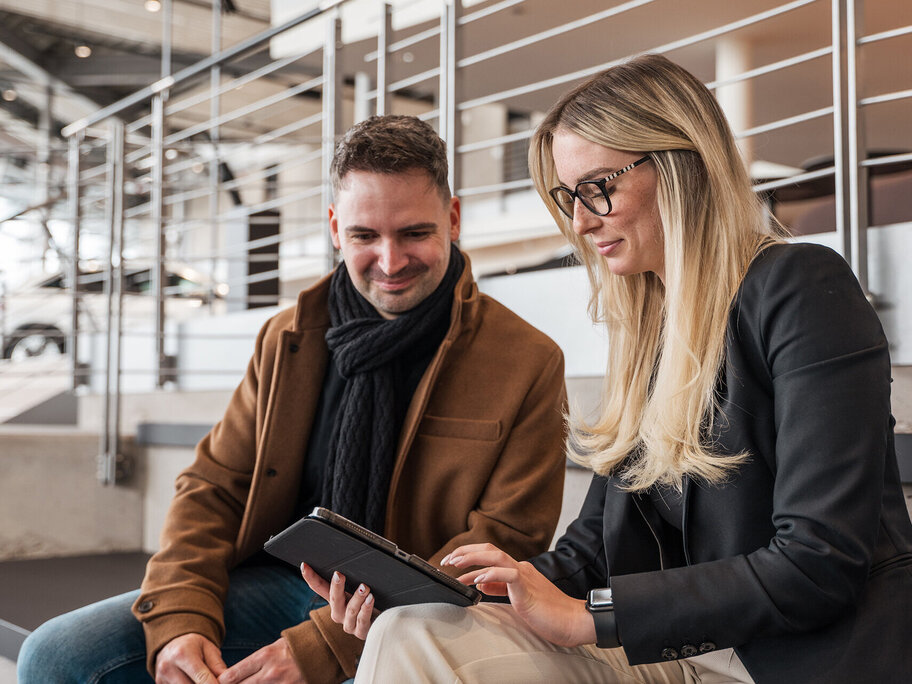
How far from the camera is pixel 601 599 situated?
46.2 inches

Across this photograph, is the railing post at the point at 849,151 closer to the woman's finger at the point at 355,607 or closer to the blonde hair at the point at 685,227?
the blonde hair at the point at 685,227

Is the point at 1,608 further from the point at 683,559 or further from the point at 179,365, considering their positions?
the point at 683,559

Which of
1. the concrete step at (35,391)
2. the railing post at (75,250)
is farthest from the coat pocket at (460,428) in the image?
the railing post at (75,250)

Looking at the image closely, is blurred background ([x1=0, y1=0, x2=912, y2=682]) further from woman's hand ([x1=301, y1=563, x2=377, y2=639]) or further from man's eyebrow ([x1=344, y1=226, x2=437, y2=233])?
woman's hand ([x1=301, y1=563, x2=377, y2=639])

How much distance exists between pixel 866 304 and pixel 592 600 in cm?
Result: 50

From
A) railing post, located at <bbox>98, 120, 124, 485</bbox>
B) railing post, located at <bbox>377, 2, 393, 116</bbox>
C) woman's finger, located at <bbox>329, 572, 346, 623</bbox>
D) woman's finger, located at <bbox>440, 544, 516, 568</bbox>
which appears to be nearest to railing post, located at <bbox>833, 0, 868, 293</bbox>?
woman's finger, located at <bbox>440, 544, 516, 568</bbox>

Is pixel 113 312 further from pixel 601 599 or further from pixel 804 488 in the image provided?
pixel 804 488

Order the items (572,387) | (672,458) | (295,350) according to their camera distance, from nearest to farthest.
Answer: (672,458) < (295,350) < (572,387)

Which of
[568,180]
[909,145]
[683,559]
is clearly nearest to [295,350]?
[568,180]

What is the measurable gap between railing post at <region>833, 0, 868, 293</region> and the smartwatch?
124 cm

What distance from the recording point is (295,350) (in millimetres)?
1939

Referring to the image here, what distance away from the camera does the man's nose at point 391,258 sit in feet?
6.00

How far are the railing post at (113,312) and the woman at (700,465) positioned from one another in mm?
2486

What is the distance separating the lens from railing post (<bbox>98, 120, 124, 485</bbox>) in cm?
363
